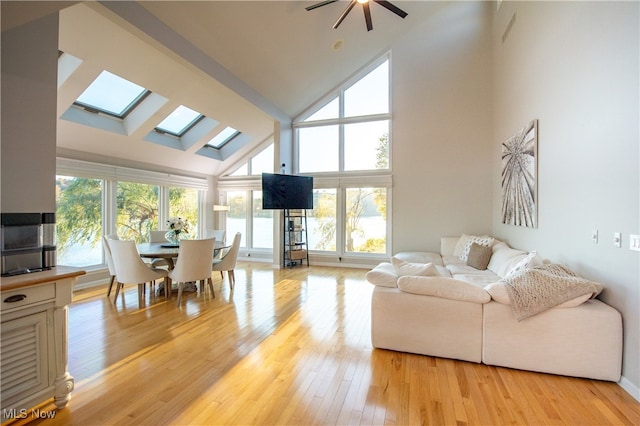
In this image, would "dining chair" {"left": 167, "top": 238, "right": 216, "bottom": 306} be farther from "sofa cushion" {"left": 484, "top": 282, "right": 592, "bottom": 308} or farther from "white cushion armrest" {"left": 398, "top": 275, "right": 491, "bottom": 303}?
"sofa cushion" {"left": 484, "top": 282, "right": 592, "bottom": 308}

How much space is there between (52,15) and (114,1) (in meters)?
1.17

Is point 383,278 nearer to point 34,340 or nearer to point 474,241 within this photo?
point 34,340

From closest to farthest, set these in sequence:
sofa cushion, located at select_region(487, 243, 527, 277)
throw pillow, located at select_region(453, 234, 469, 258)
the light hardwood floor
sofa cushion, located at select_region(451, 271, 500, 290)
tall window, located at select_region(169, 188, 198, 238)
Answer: the light hardwood floor, sofa cushion, located at select_region(451, 271, 500, 290), sofa cushion, located at select_region(487, 243, 527, 277), throw pillow, located at select_region(453, 234, 469, 258), tall window, located at select_region(169, 188, 198, 238)

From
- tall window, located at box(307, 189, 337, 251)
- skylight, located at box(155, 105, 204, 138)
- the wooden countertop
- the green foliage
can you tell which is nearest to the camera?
the wooden countertop

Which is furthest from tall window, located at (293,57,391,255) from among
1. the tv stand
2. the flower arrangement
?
the flower arrangement

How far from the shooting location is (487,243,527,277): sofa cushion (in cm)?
354

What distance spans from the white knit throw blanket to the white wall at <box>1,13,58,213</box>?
143 inches

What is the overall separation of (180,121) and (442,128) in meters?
5.30

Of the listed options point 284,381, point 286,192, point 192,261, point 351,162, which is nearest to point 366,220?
point 351,162

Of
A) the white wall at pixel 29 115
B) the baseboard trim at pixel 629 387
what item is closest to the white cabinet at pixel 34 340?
the white wall at pixel 29 115

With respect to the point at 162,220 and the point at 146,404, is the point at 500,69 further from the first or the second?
the point at 162,220

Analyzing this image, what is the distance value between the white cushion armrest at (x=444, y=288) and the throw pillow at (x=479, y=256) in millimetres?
2133

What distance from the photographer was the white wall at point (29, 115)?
1854mm

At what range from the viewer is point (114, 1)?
115 inches
